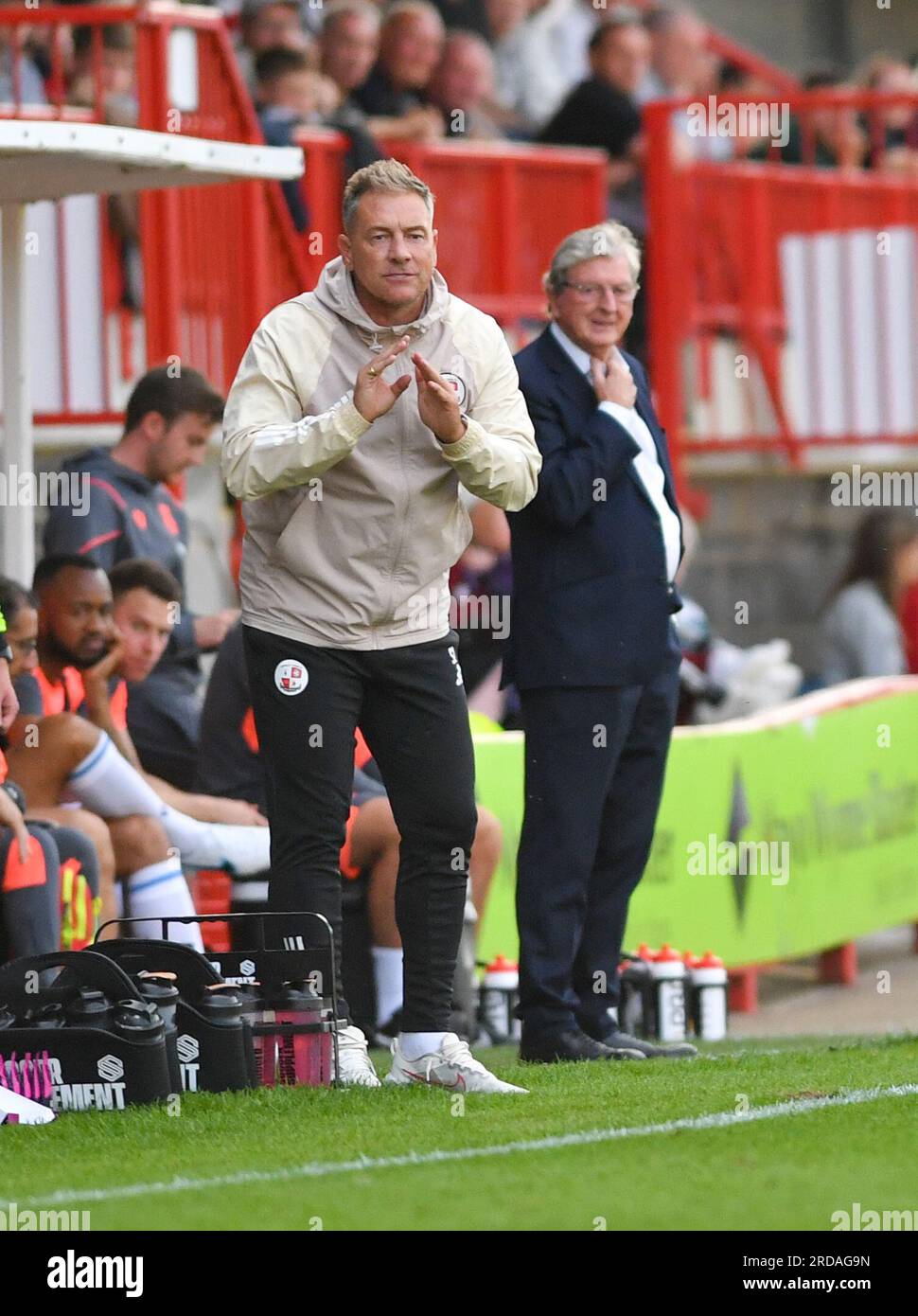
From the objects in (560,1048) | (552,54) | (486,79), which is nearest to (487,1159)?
(560,1048)

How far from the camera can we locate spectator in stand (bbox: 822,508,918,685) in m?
14.6

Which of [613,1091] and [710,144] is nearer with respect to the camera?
[613,1091]

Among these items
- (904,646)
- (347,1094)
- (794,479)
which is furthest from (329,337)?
(794,479)

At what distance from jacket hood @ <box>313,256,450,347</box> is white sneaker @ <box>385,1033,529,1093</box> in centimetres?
166

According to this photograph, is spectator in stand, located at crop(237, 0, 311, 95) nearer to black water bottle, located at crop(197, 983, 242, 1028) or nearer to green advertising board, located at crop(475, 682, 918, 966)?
green advertising board, located at crop(475, 682, 918, 966)

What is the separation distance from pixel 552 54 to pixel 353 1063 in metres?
10.8

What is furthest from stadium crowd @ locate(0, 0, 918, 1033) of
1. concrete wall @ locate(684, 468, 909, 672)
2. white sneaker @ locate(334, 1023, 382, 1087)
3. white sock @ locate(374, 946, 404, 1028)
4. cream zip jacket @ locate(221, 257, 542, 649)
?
concrete wall @ locate(684, 468, 909, 672)

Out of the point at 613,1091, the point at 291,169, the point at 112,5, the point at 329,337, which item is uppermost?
the point at 112,5

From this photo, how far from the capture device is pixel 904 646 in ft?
48.5

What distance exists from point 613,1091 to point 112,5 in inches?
231

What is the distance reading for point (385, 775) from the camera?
20.8 ft

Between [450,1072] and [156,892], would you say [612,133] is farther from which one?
[450,1072]
